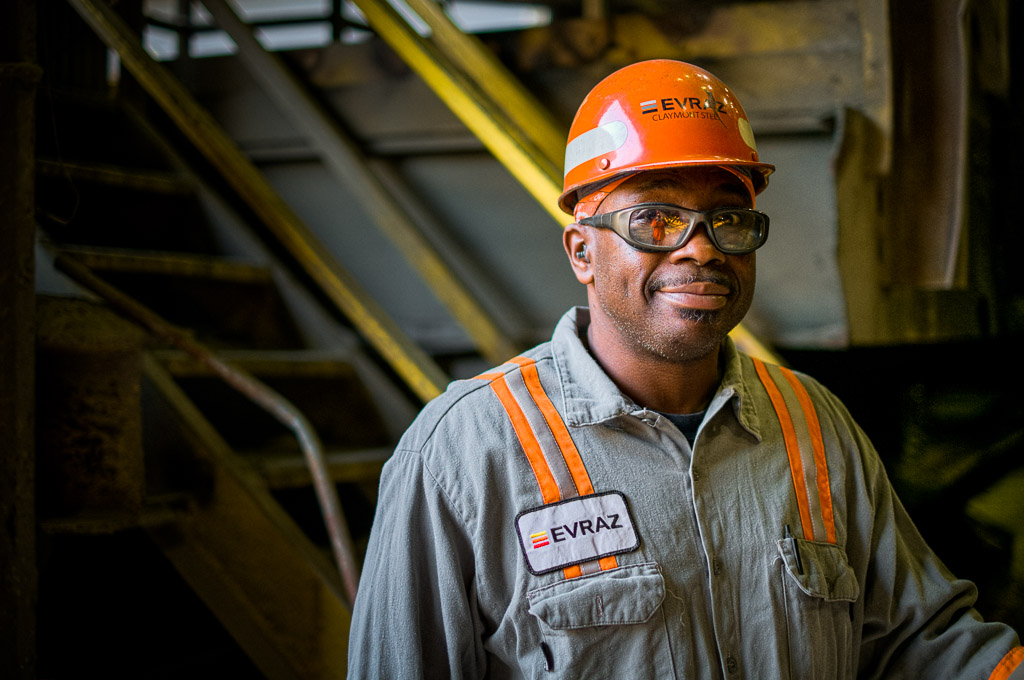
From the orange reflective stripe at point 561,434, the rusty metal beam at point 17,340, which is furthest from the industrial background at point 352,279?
the orange reflective stripe at point 561,434

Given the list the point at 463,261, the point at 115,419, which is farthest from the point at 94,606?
the point at 463,261

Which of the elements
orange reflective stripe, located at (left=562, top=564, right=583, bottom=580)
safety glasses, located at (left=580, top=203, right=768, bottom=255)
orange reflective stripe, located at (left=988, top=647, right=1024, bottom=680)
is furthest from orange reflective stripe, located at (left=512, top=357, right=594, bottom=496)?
orange reflective stripe, located at (left=988, top=647, right=1024, bottom=680)

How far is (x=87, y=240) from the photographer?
3727mm

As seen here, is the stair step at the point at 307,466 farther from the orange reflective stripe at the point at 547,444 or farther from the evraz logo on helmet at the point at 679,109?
the evraz logo on helmet at the point at 679,109

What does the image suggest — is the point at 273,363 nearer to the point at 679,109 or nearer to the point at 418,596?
the point at 418,596

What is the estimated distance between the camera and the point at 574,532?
5.19 ft

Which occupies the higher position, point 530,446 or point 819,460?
point 530,446

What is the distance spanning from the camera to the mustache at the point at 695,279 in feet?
5.54

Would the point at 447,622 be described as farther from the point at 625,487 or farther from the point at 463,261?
the point at 463,261

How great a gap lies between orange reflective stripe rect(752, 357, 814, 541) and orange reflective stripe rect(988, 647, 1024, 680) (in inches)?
16.1

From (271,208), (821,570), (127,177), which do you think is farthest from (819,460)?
(127,177)

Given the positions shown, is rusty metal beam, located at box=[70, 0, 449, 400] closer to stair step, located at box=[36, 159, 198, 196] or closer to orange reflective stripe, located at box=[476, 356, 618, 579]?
stair step, located at box=[36, 159, 198, 196]

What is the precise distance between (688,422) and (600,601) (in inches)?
18.2

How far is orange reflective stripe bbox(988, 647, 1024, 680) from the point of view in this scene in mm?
1579
